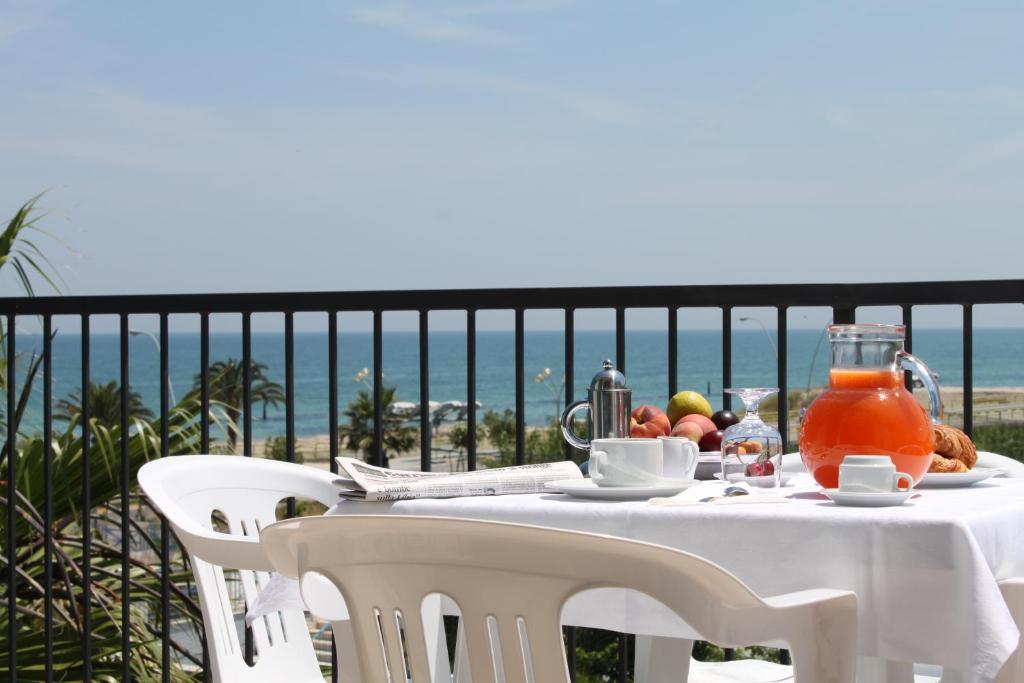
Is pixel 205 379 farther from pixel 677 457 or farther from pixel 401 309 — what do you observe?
pixel 677 457

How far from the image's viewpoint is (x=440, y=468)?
122 ft

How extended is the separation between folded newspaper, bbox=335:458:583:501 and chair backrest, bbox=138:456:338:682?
0.22 meters

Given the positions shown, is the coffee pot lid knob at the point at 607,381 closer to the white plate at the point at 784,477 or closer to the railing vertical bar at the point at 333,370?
the white plate at the point at 784,477

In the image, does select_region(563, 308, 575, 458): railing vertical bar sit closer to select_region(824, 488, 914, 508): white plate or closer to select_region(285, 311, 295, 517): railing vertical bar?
select_region(285, 311, 295, 517): railing vertical bar

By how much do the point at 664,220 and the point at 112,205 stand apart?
2336cm

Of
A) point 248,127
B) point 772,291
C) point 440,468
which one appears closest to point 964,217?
point 440,468

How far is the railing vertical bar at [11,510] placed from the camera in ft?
10.1

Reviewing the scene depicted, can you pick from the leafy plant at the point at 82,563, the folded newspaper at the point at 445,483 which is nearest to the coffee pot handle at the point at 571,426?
the folded newspaper at the point at 445,483

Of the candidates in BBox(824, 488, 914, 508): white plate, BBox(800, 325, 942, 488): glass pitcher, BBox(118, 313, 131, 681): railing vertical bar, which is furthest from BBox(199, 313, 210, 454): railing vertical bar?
BBox(824, 488, 914, 508): white plate

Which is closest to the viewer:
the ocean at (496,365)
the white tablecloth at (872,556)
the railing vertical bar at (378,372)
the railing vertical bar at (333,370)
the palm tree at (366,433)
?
the white tablecloth at (872,556)

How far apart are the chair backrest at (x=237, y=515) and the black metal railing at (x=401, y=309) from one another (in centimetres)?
19

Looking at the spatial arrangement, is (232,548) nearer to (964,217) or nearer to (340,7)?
(340,7)

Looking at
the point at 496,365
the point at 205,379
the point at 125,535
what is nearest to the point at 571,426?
the point at 205,379

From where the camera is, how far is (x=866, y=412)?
1565 millimetres
